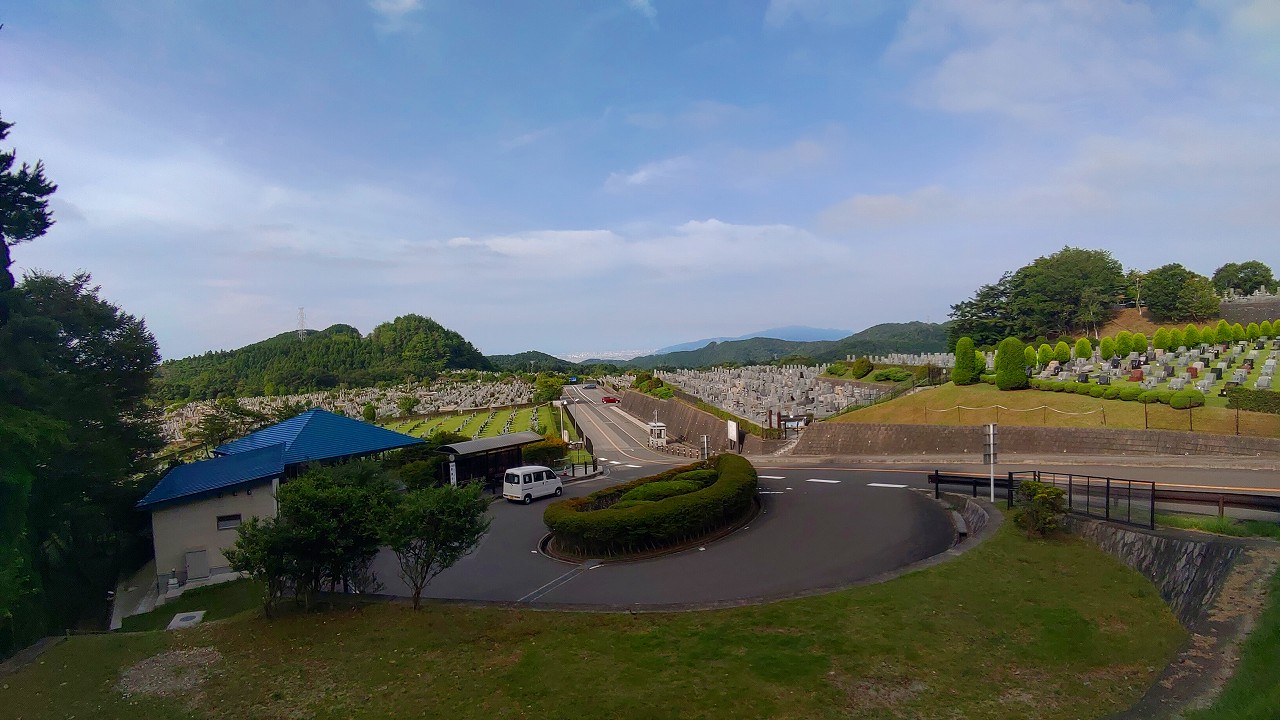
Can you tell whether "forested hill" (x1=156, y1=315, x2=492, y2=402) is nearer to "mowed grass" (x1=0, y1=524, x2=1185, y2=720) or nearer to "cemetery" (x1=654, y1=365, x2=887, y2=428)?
"cemetery" (x1=654, y1=365, x2=887, y2=428)

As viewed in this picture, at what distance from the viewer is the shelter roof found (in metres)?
22.2

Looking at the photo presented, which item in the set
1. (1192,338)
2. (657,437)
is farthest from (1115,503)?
(1192,338)

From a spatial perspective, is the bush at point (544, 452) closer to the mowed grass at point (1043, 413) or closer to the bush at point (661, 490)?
the bush at point (661, 490)

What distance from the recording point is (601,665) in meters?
6.66

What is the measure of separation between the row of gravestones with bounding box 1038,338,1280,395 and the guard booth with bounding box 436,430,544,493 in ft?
79.9

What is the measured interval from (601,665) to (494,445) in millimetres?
17467

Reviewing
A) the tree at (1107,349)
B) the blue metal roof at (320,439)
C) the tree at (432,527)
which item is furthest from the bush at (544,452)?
the tree at (1107,349)

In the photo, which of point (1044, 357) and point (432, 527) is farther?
point (1044, 357)

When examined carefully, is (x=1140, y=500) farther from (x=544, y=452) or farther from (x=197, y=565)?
(x=544, y=452)

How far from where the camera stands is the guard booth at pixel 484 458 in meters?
22.0

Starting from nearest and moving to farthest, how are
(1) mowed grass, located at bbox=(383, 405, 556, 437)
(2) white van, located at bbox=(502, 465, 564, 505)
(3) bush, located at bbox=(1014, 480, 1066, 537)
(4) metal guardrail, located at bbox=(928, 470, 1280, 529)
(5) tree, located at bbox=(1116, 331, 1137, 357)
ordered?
1. (4) metal guardrail, located at bbox=(928, 470, 1280, 529)
2. (3) bush, located at bbox=(1014, 480, 1066, 537)
3. (2) white van, located at bbox=(502, 465, 564, 505)
4. (5) tree, located at bbox=(1116, 331, 1137, 357)
5. (1) mowed grass, located at bbox=(383, 405, 556, 437)

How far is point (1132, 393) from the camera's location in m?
21.2

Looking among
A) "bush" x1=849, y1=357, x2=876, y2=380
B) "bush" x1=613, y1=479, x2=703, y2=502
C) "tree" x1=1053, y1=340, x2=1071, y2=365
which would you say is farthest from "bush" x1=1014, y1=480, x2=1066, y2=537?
"bush" x1=849, y1=357, x2=876, y2=380

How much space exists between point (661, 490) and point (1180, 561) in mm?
10188
